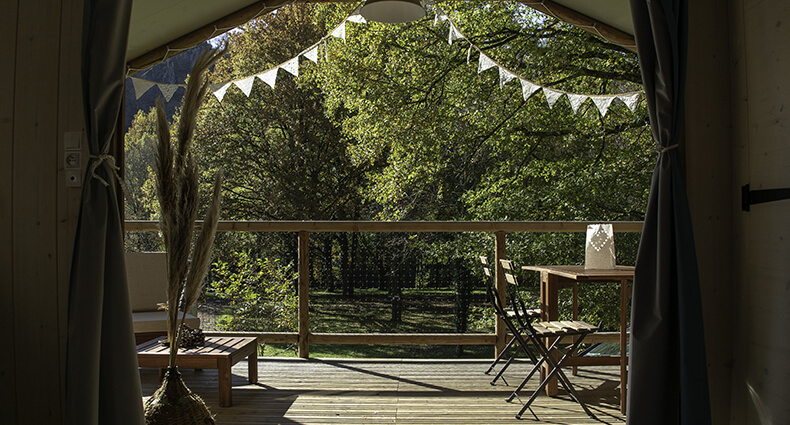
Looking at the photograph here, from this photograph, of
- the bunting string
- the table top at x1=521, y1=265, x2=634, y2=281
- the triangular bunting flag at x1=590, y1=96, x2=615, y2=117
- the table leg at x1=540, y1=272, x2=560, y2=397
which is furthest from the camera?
the triangular bunting flag at x1=590, y1=96, x2=615, y2=117

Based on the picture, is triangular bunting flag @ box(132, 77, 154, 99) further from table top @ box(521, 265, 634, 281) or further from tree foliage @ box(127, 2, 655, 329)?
table top @ box(521, 265, 634, 281)

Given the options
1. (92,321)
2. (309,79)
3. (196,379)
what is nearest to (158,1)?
(92,321)

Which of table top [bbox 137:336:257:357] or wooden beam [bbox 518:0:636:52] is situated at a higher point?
wooden beam [bbox 518:0:636:52]

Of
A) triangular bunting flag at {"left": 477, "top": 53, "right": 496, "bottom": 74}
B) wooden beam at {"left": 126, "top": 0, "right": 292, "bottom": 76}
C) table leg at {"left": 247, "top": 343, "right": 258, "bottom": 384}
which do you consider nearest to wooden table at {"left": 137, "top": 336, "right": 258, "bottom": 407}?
table leg at {"left": 247, "top": 343, "right": 258, "bottom": 384}

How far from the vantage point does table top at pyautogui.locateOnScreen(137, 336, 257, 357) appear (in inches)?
129

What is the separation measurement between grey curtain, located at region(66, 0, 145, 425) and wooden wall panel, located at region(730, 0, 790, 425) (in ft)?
7.35

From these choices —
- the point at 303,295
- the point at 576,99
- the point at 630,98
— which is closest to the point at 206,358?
the point at 303,295

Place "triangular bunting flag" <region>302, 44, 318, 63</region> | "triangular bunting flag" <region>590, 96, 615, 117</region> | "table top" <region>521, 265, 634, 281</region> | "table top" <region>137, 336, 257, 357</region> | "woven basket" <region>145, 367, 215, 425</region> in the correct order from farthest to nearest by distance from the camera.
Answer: "triangular bunting flag" <region>590, 96, 615, 117</region>
"triangular bunting flag" <region>302, 44, 318, 63</region>
"table top" <region>137, 336, 257, 357</region>
"table top" <region>521, 265, 634, 281</region>
"woven basket" <region>145, 367, 215, 425</region>

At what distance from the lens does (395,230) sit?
443cm

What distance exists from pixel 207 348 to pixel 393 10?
2246 millimetres

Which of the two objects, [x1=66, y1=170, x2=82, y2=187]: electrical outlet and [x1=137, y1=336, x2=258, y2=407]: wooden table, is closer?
[x1=66, y1=170, x2=82, y2=187]: electrical outlet

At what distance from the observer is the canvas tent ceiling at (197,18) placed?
3652 millimetres

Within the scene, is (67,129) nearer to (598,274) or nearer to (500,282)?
(598,274)

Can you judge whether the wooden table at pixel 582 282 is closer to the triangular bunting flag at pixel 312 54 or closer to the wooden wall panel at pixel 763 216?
the wooden wall panel at pixel 763 216
